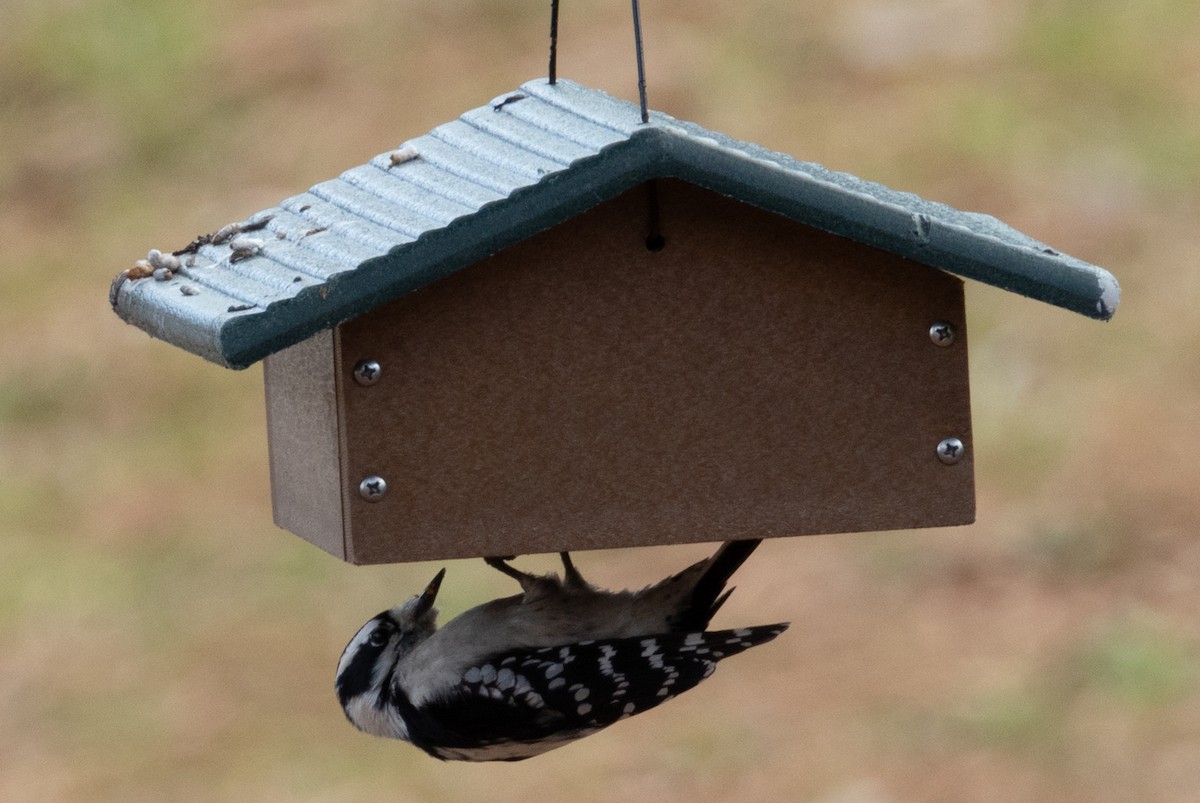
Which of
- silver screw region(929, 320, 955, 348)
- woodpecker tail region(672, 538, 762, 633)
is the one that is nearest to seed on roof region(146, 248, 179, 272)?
woodpecker tail region(672, 538, 762, 633)

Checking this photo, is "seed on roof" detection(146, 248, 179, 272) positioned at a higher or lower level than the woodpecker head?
higher

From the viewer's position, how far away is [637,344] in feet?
11.7

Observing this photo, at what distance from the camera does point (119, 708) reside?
9.70 m

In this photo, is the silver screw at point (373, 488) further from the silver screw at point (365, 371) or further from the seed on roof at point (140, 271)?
the seed on roof at point (140, 271)

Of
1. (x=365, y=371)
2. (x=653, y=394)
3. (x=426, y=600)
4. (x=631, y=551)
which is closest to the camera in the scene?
(x=365, y=371)

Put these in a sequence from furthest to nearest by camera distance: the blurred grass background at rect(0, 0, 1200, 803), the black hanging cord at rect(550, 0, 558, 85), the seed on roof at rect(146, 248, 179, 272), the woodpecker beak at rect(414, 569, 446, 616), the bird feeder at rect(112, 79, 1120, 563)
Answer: the blurred grass background at rect(0, 0, 1200, 803) < the woodpecker beak at rect(414, 569, 446, 616) < the seed on roof at rect(146, 248, 179, 272) < the black hanging cord at rect(550, 0, 558, 85) < the bird feeder at rect(112, 79, 1120, 563)

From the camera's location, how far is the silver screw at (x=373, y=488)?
11.4 ft

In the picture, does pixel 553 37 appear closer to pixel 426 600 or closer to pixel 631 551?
pixel 426 600

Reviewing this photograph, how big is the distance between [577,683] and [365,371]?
76 centimetres

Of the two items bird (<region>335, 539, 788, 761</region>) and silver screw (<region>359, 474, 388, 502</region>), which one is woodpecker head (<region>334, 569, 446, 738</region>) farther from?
silver screw (<region>359, 474, 388, 502</region>)

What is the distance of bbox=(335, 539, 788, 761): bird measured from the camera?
12.7 ft

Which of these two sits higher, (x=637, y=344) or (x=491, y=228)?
(x=491, y=228)

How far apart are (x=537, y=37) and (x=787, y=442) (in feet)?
27.2

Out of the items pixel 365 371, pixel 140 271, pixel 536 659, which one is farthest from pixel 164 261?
pixel 536 659
